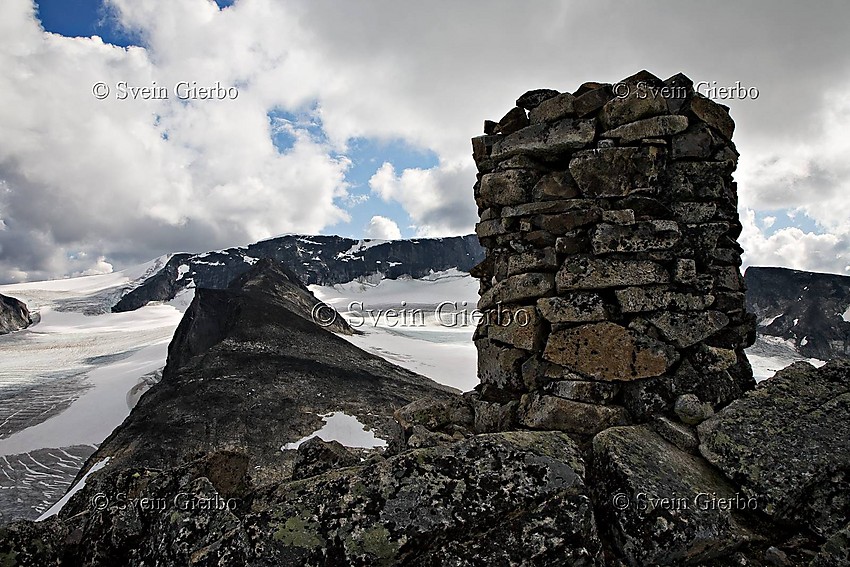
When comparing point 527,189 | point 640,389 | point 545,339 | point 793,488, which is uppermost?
point 527,189

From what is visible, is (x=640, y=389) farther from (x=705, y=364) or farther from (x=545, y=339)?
(x=545, y=339)

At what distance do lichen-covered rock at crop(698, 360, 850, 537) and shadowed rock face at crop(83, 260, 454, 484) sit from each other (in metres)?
4.51

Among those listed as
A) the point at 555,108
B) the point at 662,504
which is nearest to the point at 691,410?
the point at 662,504

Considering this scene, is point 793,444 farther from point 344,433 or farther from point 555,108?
point 344,433

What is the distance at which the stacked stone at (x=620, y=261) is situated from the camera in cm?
542

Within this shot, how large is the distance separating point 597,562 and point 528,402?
8.21ft

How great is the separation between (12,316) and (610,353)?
142369 mm

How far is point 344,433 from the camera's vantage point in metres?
22.5

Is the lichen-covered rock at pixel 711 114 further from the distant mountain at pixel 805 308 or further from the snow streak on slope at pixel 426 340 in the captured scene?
the distant mountain at pixel 805 308

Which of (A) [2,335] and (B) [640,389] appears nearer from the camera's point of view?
(B) [640,389]

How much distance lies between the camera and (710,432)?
4660 millimetres

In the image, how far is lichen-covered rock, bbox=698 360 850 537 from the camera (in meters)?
3.91

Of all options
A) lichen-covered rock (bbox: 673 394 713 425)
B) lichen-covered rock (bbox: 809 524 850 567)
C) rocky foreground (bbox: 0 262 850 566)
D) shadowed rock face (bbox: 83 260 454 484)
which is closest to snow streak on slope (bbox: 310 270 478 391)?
shadowed rock face (bbox: 83 260 454 484)

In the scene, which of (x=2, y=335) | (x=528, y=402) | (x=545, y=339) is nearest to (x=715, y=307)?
(x=545, y=339)
